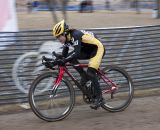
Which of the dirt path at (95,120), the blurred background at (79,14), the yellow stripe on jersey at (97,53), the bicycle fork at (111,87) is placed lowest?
the blurred background at (79,14)

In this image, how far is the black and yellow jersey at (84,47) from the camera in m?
7.00

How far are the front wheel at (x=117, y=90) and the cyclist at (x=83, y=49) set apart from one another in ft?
1.34

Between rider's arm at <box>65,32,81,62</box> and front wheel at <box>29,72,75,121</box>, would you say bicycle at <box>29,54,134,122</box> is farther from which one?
rider's arm at <box>65,32,81,62</box>

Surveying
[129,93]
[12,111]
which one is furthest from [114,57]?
[12,111]

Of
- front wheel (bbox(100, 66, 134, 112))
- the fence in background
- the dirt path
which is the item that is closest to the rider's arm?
front wheel (bbox(100, 66, 134, 112))

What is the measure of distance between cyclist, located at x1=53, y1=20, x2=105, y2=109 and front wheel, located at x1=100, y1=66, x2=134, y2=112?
0.41 meters

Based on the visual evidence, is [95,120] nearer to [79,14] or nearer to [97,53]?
[97,53]

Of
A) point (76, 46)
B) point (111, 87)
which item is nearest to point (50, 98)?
point (76, 46)

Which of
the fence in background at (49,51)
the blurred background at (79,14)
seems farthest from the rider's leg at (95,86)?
the blurred background at (79,14)

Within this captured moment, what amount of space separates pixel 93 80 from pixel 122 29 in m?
2.16

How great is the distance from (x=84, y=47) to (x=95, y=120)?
47.8 inches

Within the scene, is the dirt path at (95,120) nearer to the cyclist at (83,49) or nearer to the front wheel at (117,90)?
the front wheel at (117,90)

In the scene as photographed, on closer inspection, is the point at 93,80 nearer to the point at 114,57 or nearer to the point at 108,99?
the point at 108,99

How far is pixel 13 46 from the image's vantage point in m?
8.16
